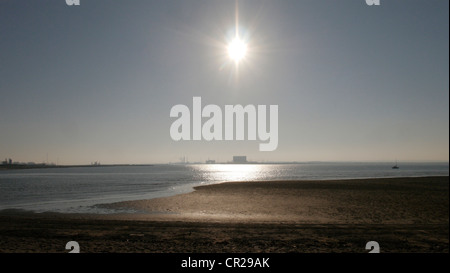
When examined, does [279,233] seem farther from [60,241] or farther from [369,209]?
[369,209]

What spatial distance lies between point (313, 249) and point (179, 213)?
1386cm

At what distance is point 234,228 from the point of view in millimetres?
15961
